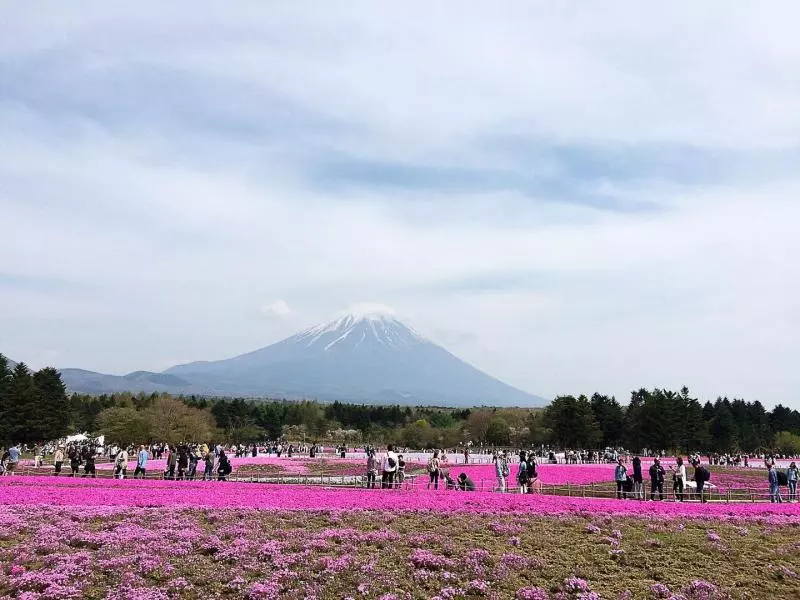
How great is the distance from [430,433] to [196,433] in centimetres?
3451

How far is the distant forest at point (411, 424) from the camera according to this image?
73125 millimetres

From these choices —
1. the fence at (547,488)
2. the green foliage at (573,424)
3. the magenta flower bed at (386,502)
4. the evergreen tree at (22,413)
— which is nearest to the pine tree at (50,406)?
the evergreen tree at (22,413)

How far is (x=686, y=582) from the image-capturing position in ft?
41.8

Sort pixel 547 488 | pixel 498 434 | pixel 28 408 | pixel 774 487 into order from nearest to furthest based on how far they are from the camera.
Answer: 1. pixel 774 487
2. pixel 547 488
3. pixel 28 408
4. pixel 498 434

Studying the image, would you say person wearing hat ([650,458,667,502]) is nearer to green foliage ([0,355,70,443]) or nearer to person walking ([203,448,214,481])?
person walking ([203,448,214,481])

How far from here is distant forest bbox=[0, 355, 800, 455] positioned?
73.1 meters

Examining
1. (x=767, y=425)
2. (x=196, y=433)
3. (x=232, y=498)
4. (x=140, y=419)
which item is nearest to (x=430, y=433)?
(x=196, y=433)

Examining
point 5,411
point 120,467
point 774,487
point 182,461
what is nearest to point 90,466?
point 120,467

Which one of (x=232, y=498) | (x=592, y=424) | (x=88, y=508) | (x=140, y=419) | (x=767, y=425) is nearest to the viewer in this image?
(x=88, y=508)

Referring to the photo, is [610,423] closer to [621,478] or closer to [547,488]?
[547,488]

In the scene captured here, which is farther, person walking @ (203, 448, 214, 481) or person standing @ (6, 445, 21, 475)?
person standing @ (6, 445, 21, 475)

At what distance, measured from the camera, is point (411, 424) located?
10412cm

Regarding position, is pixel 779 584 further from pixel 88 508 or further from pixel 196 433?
pixel 196 433

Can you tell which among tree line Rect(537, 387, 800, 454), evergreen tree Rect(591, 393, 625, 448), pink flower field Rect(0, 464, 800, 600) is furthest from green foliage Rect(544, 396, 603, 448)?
pink flower field Rect(0, 464, 800, 600)
